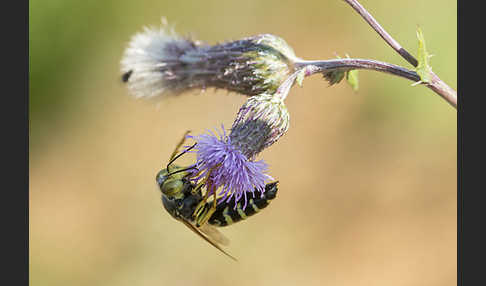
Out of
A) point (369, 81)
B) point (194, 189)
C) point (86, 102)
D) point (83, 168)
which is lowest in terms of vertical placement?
point (194, 189)

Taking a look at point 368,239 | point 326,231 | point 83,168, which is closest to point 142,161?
point 83,168

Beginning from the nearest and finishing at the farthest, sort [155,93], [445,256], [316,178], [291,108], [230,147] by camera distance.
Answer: [230,147]
[155,93]
[445,256]
[316,178]
[291,108]

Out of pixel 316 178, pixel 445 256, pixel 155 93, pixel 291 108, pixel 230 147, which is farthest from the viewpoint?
pixel 291 108

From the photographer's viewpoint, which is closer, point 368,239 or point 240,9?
point 368,239

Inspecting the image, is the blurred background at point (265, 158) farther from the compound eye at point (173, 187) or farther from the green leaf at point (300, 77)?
the green leaf at point (300, 77)

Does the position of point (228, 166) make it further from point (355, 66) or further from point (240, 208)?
point (355, 66)

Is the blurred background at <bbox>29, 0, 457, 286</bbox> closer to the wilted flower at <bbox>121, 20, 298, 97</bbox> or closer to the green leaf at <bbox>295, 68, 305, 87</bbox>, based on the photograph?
the wilted flower at <bbox>121, 20, 298, 97</bbox>

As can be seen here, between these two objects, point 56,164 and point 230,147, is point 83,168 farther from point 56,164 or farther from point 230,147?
point 230,147
